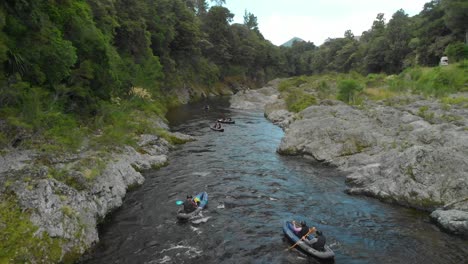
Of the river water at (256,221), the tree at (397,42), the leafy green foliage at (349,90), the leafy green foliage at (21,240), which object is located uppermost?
the tree at (397,42)

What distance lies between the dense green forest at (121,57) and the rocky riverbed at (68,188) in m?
1.95

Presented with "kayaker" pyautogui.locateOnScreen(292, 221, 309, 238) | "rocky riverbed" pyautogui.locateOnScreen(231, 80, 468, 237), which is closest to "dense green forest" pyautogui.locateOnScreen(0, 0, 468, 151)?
"kayaker" pyautogui.locateOnScreen(292, 221, 309, 238)

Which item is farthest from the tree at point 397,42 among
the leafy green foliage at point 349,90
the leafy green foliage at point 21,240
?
the leafy green foliage at point 21,240

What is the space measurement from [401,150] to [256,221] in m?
12.7

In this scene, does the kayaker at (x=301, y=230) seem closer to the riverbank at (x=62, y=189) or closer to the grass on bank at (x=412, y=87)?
the riverbank at (x=62, y=189)

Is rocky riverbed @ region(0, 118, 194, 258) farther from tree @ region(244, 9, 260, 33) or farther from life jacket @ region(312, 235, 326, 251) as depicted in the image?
tree @ region(244, 9, 260, 33)

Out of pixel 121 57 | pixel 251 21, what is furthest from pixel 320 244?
pixel 251 21

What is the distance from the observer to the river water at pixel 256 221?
1357cm

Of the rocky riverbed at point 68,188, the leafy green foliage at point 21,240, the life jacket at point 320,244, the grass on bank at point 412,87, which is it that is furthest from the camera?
the grass on bank at point 412,87

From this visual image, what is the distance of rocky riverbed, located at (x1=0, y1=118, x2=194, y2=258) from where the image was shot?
13.0 m

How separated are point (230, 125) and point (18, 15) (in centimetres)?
2820

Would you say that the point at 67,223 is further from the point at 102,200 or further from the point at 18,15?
the point at 18,15

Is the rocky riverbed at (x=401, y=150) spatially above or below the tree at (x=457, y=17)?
below

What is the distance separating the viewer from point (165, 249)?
13758 millimetres
